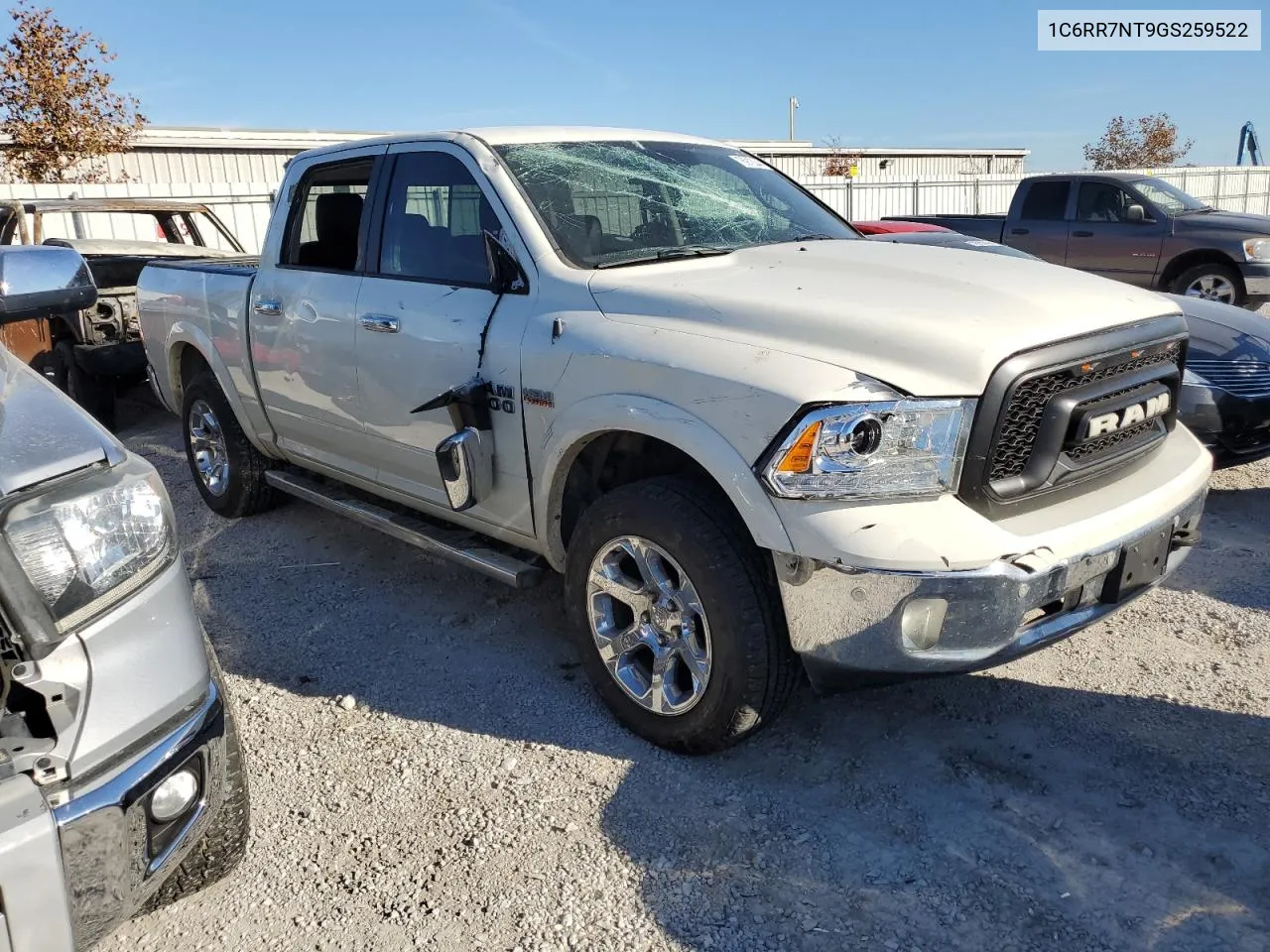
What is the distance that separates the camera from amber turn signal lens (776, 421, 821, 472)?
248cm

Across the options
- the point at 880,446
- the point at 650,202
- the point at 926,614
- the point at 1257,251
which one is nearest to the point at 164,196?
the point at 650,202

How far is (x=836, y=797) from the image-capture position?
9.36ft

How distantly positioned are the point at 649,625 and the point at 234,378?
3.05m

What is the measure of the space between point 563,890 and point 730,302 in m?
1.69

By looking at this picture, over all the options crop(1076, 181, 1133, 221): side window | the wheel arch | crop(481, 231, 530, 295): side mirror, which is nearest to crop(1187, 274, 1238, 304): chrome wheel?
the wheel arch

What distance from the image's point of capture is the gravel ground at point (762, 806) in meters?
2.40

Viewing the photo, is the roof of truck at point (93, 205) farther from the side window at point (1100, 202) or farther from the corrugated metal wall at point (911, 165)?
the corrugated metal wall at point (911, 165)

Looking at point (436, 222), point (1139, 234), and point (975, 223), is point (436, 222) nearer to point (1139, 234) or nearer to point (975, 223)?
point (1139, 234)

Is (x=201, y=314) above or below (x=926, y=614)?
above

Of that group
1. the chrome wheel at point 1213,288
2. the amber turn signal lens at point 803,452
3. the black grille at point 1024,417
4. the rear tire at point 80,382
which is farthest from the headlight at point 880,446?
the chrome wheel at point 1213,288

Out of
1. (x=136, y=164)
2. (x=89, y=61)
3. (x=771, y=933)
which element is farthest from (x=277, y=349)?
(x=136, y=164)

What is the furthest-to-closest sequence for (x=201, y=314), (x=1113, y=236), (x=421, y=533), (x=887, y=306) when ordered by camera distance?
(x=1113, y=236) < (x=201, y=314) < (x=421, y=533) < (x=887, y=306)

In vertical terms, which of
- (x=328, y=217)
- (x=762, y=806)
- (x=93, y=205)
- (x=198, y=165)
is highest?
(x=198, y=165)

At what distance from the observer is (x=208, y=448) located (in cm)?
570
